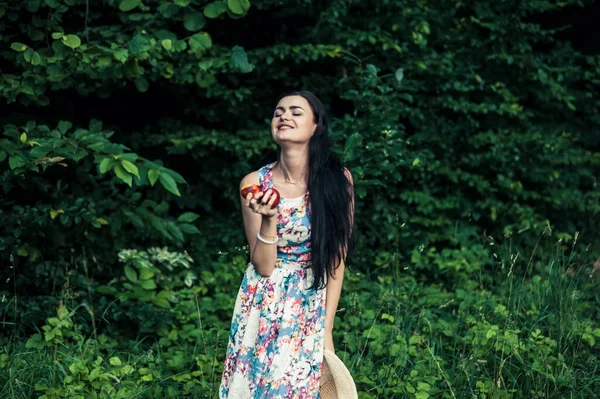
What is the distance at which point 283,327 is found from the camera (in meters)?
2.83

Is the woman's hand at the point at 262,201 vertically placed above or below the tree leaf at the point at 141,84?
above

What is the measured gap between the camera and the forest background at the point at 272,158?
12.3 ft

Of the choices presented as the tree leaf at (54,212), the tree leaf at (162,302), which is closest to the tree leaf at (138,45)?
the tree leaf at (54,212)

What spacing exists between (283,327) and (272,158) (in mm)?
3066

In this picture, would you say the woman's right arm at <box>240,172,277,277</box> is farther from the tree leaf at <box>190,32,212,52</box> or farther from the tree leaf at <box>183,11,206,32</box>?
the tree leaf at <box>183,11,206,32</box>

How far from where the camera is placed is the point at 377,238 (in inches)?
228

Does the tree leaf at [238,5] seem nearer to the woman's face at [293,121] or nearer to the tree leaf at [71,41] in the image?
the tree leaf at [71,41]

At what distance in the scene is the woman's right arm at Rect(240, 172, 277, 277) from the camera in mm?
2584

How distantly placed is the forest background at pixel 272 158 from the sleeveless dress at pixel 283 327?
32.7 inches

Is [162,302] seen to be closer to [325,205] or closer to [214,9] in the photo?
[214,9]

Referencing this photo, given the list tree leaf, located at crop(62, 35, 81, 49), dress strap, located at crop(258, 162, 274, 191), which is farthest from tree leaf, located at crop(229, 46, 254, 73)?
dress strap, located at crop(258, 162, 274, 191)

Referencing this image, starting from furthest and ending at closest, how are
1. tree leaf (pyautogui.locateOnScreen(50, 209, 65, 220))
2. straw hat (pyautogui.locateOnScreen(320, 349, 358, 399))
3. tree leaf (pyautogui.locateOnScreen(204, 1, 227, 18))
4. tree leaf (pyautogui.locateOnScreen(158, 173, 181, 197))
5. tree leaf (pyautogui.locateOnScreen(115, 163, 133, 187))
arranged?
tree leaf (pyautogui.locateOnScreen(50, 209, 65, 220)) → tree leaf (pyautogui.locateOnScreen(204, 1, 227, 18)) → tree leaf (pyautogui.locateOnScreen(158, 173, 181, 197)) → tree leaf (pyautogui.locateOnScreen(115, 163, 133, 187)) → straw hat (pyautogui.locateOnScreen(320, 349, 358, 399))

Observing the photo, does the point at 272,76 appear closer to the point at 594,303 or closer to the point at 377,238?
the point at 377,238

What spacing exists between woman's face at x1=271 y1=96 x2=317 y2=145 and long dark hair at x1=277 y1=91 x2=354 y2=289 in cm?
4
